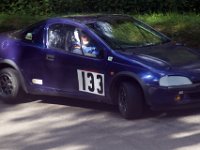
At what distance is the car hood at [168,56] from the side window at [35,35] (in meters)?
1.58

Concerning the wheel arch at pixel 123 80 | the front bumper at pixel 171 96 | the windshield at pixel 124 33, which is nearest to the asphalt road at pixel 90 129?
the front bumper at pixel 171 96

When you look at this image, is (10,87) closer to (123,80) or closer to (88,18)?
(88,18)

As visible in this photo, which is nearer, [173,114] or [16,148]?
[16,148]

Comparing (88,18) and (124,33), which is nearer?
(124,33)

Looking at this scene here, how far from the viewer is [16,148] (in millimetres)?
6398

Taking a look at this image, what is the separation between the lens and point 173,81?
7.03 m

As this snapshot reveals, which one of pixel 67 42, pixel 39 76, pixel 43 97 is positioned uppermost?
pixel 67 42

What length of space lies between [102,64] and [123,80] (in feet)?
1.25

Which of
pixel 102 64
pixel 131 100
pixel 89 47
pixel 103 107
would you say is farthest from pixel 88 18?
pixel 131 100

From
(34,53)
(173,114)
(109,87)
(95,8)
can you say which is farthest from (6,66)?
(95,8)

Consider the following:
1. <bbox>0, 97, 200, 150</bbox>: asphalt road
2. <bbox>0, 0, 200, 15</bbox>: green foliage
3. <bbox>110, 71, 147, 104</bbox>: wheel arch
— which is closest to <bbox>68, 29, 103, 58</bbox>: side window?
<bbox>110, 71, 147, 104</bbox>: wheel arch

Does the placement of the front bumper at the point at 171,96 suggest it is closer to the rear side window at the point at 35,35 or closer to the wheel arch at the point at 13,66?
the rear side window at the point at 35,35

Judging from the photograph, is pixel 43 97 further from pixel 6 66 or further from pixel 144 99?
pixel 144 99

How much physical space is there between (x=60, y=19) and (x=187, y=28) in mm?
3893
